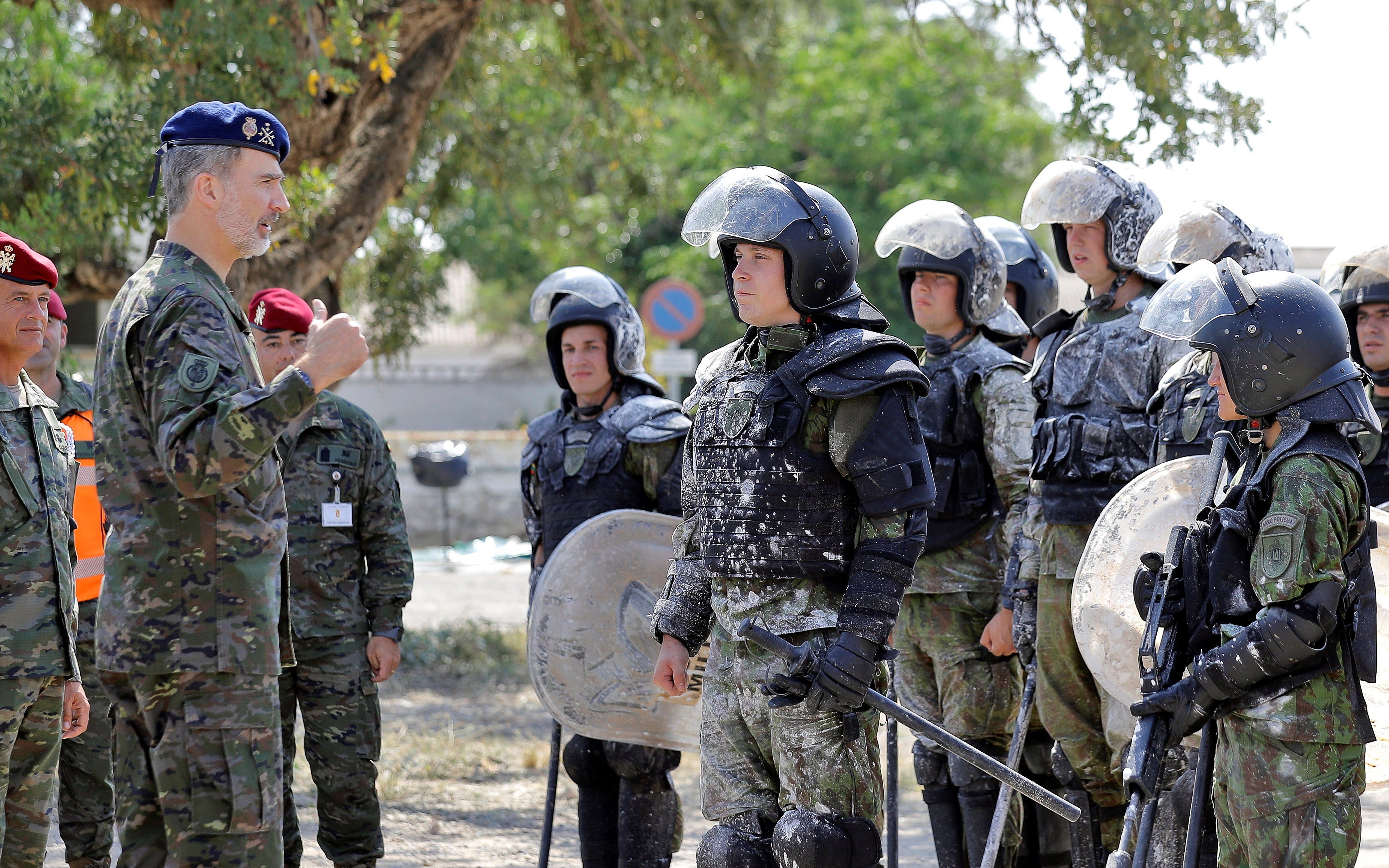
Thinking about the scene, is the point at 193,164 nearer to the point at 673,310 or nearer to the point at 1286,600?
the point at 1286,600

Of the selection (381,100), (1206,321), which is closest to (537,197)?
(381,100)

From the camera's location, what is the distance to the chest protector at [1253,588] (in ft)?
10.4

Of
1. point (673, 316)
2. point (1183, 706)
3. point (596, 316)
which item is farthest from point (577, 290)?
point (673, 316)

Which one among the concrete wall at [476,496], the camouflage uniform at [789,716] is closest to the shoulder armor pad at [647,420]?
the camouflage uniform at [789,716]

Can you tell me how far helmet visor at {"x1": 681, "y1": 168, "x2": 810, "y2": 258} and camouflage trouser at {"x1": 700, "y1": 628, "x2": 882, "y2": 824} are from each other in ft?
3.39

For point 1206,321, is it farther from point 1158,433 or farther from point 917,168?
point 917,168

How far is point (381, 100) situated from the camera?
303 inches

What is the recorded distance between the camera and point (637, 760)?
4.61m

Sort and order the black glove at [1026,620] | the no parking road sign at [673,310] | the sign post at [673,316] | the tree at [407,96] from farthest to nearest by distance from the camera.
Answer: the no parking road sign at [673,310]
the sign post at [673,316]
the tree at [407,96]
the black glove at [1026,620]

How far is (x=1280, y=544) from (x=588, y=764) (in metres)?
2.52

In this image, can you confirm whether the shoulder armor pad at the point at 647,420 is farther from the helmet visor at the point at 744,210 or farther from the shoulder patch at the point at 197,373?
the shoulder patch at the point at 197,373

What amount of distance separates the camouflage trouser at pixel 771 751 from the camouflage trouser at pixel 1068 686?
Answer: 1.08m

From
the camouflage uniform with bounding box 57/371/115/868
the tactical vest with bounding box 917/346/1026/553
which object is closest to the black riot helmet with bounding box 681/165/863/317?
the tactical vest with bounding box 917/346/1026/553

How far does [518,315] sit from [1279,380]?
26439 millimetres
